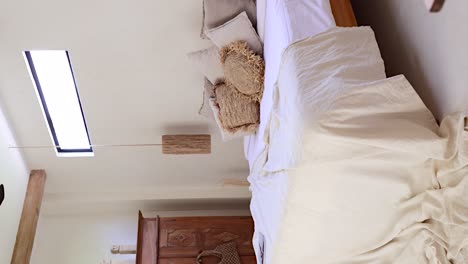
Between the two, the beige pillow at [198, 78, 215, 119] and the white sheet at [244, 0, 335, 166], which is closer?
the white sheet at [244, 0, 335, 166]

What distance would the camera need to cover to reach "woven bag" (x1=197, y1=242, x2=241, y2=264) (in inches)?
133

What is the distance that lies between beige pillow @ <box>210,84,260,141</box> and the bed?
1.96ft

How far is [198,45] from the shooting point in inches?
117

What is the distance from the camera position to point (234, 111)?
2.67 m

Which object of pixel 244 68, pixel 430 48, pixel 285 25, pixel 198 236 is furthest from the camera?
pixel 198 236

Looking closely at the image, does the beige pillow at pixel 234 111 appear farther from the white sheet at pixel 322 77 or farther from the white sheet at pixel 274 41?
the white sheet at pixel 322 77

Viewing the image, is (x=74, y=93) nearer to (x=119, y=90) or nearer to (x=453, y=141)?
(x=119, y=90)

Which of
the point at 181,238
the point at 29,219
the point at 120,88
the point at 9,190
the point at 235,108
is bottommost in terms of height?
the point at 181,238

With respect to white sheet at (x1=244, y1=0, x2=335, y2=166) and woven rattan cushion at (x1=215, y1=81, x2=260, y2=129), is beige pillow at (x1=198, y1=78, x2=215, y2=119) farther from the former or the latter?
white sheet at (x1=244, y1=0, x2=335, y2=166)

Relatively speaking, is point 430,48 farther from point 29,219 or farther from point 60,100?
point 29,219

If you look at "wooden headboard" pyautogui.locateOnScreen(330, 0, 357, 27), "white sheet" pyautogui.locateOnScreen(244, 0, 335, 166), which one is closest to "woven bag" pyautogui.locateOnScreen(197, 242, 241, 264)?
"white sheet" pyautogui.locateOnScreen(244, 0, 335, 166)

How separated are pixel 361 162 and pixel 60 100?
235 centimetres

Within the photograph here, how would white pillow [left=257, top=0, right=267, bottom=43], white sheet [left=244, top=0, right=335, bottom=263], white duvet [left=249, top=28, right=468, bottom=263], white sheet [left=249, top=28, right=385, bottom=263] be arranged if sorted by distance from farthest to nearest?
white pillow [left=257, top=0, right=267, bottom=43] < white sheet [left=244, top=0, right=335, bottom=263] < white sheet [left=249, top=28, right=385, bottom=263] < white duvet [left=249, top=28, right=468, bottom=263]

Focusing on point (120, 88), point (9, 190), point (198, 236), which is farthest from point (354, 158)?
point (9, 190)
